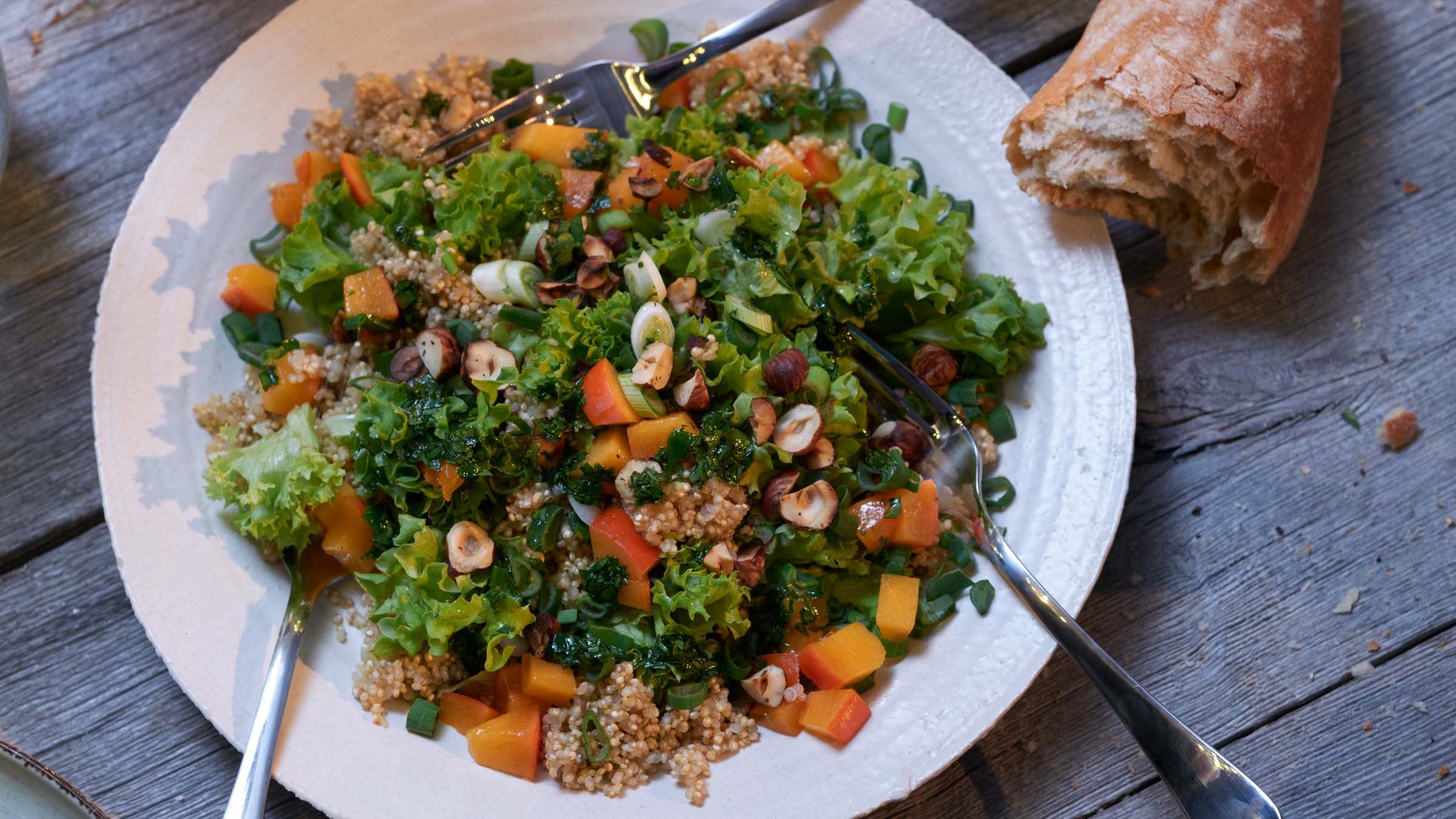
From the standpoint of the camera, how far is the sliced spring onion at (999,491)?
2211 millimetres

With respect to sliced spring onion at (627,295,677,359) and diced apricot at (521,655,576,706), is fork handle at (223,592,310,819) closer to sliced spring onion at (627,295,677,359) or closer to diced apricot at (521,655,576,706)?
diced apricot at (521,655,576,706)

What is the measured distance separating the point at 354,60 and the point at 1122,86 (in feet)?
6.26

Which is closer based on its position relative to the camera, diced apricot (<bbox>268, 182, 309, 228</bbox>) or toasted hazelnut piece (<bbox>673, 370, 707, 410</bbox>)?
toasted hazelnut piece (<bbox>673, 370, 707, 410</bbox>)

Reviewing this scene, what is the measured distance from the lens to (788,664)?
2.09 m

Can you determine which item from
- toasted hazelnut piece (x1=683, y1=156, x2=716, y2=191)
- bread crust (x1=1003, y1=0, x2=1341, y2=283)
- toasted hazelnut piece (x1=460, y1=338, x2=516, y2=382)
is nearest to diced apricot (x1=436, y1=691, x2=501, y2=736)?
toasted hazelnut piece (x1=460, y1=338, x2=516, y2=382)

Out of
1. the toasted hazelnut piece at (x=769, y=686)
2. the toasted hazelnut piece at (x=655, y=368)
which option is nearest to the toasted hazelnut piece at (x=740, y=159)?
the toasted hazelnut piece at (x=655, y=368)

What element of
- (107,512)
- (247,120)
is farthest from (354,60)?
(107,512)

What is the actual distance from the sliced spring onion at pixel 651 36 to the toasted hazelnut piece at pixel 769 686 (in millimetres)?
1626

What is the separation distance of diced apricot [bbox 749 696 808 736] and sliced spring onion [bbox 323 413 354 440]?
113cm

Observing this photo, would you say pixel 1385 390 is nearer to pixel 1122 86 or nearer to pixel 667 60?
pixel 1122 86

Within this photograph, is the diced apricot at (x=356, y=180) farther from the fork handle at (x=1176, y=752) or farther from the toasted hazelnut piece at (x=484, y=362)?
the fork handle at (x=1176, y=752)

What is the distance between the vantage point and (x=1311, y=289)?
265 cm

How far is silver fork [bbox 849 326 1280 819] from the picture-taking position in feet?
5.90

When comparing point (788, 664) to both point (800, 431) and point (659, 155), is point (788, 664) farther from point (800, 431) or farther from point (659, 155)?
point (659, 155)
